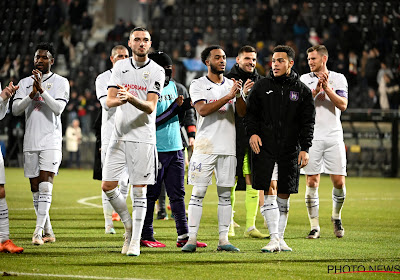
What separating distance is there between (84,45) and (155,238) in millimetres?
23300

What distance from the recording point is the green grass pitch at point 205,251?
23.0ft

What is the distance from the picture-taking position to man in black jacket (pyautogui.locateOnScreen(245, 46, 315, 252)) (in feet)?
27.8

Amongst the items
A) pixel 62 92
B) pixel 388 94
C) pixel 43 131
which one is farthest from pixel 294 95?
pixel 388 94

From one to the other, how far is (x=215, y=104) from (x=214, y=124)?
1.19ft

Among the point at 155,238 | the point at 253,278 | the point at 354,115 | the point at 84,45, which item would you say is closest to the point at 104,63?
the point at 84,45

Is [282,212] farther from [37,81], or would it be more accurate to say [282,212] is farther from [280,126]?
[37,81]

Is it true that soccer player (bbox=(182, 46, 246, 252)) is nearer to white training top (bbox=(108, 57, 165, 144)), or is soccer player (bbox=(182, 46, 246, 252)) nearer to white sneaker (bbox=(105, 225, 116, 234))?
white training top (bbox=(108, 57, 165, 144))

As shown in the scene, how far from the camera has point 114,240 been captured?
9609 mm

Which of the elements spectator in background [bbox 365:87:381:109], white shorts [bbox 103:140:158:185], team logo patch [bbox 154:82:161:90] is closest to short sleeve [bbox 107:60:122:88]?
team logo patch [bbox 154:82:161:90]

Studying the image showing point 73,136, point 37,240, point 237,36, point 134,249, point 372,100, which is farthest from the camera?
point 237,36

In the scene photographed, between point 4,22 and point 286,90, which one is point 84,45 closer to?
point 4,22

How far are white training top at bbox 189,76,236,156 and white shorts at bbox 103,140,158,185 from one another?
0.69 metres

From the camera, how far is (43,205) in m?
9.20

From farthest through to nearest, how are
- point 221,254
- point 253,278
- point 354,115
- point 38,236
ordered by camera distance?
point 354,115, point 38,236, point 221,254, point 253,278
